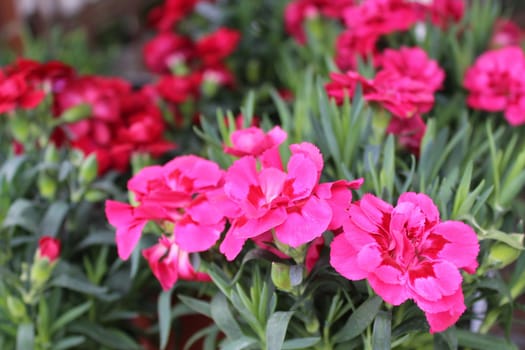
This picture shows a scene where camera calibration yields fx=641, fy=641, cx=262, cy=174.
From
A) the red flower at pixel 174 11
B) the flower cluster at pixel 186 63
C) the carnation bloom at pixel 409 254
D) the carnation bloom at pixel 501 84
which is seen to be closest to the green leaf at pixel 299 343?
the carnation bloom at pixel 409 254

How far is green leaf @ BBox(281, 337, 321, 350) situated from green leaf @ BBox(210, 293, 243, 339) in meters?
0.07

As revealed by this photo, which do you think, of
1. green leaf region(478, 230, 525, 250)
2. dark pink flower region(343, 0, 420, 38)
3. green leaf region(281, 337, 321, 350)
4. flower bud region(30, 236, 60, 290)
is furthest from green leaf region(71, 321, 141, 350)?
dark pink flower region(343, 0, 420, 38)

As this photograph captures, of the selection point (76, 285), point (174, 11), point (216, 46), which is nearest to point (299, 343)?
point (76, 285)

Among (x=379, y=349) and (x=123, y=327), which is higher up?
(x=379, y=349)

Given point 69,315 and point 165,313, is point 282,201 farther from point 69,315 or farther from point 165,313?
point 69,315

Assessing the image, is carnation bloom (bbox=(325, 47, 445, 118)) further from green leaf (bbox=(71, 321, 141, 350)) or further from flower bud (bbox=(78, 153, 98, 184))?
green leaf (bbox=(71, 321, 141, 350))

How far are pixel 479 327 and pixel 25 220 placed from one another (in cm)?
64

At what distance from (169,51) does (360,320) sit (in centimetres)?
100

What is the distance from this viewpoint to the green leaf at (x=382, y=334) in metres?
0.67

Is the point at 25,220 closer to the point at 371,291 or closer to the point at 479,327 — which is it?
the point at 371,291

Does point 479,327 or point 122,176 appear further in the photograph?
point 122,176

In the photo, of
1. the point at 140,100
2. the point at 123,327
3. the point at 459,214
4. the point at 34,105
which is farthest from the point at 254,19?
the point at 459,214

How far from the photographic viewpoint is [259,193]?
67cm

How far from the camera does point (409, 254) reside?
2.06ft
